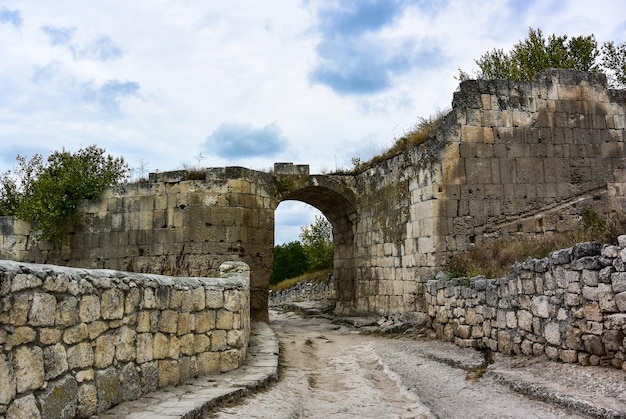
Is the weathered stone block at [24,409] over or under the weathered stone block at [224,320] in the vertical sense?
under

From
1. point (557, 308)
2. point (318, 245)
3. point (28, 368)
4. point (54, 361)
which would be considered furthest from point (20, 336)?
point (318, 245)

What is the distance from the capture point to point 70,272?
14.2 feet

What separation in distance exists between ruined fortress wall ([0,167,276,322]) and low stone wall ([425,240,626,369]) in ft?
22.0

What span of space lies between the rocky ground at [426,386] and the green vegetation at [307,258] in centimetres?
1642

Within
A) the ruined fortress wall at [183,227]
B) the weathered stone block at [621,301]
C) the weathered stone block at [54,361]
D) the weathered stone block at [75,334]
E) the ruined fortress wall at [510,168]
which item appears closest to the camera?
the weathered stone block at [54,361]

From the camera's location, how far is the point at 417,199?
13664mm

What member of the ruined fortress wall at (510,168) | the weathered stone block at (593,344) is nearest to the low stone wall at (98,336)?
the weathered stone block at (593,344)

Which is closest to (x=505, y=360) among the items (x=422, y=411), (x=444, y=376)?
(x=444, y=376)

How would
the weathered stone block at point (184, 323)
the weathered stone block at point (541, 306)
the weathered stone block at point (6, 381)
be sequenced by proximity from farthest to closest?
the weathered stone block at point (541, 306), the weathered stone block at point (184, 323), the weathered stone block at point (6, 381)

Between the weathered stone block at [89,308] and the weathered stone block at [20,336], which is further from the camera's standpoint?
the weathered stone block at [89,308]

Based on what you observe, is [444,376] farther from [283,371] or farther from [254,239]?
[254,239]

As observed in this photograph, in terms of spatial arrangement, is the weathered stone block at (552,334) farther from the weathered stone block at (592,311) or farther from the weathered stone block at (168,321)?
the weathered stone block at (168,321)

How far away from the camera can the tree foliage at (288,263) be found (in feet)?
128

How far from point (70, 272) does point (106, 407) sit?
1272 millimetres
